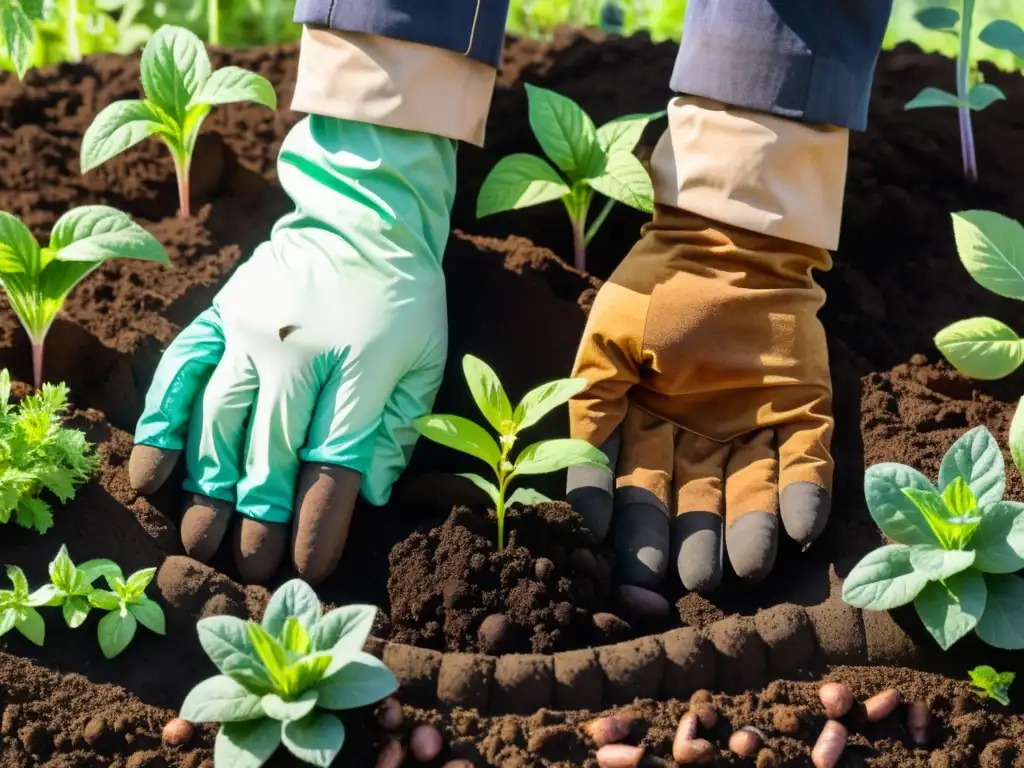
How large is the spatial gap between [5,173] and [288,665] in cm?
140

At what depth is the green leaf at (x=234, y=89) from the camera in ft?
6.75

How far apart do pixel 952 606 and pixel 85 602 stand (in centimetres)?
116

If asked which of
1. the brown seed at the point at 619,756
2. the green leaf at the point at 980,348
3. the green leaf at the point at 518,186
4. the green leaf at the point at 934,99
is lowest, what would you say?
the brown seed at the point at 619,756

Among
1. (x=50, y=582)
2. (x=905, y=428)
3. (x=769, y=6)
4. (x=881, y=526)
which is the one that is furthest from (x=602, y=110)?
(x=50, y=582)

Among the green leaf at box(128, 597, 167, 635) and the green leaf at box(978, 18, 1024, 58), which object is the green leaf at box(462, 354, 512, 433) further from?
the green leaf at box(978, 18, 1024, 58)

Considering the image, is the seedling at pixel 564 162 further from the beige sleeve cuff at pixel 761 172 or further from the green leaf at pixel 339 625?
the green leaf at pixel 339 625

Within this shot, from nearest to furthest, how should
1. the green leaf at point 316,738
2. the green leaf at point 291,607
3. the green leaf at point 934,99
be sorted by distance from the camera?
the green leaf at point 316,738
the green leaf at point 291,607
the green leaf at point 934,99

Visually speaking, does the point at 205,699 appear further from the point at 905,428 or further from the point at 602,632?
the point at 905,428

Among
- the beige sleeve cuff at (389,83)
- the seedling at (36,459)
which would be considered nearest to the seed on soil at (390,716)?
the seedling at (36,459)

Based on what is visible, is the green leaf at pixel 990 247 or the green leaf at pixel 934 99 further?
the green leaf at pixel 934 99

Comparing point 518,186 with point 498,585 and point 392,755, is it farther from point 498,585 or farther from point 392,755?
point 392,755

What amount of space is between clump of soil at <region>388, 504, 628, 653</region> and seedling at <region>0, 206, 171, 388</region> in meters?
0.63

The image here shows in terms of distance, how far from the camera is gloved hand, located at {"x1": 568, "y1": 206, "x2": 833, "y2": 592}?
1813mm

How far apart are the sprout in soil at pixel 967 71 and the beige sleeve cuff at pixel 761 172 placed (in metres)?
0.39
